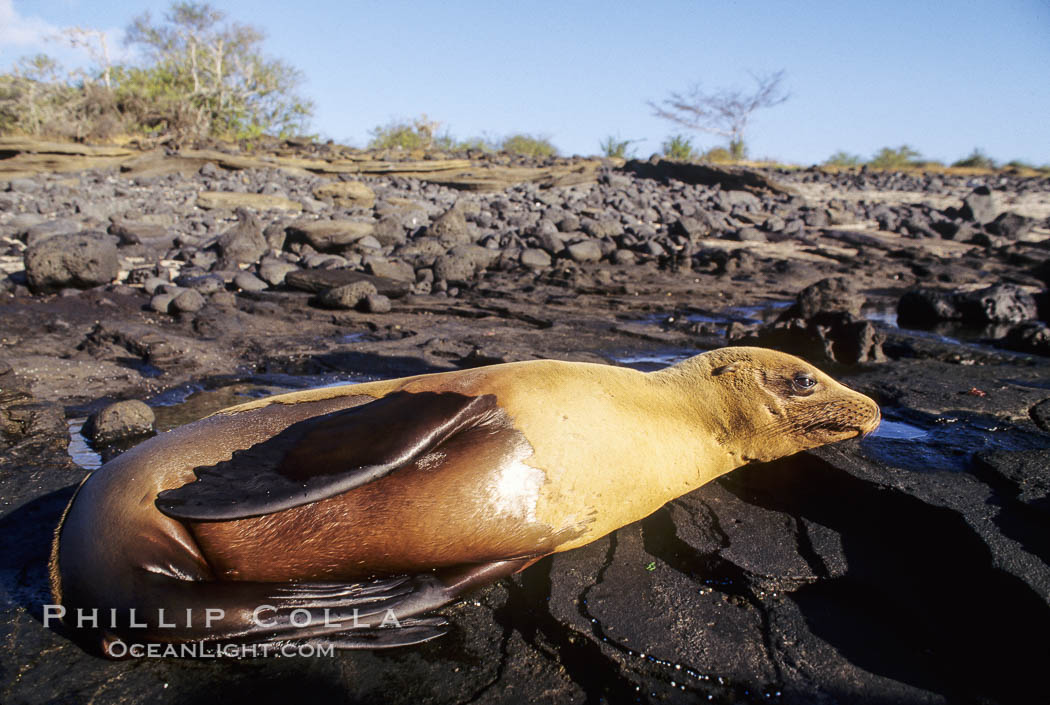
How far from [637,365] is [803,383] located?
225 centimetres

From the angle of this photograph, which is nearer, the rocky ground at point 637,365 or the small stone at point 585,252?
the rocky ground at point 637,365

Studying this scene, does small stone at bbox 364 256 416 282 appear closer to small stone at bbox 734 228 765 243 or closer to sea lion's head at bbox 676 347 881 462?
sea lion's head at bbox 676 347 881 462

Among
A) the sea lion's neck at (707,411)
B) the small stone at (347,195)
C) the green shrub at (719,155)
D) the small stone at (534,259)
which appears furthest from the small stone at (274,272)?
the green shrub at (719,155)

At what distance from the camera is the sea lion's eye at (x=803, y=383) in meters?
3.08

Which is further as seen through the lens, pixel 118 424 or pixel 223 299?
pixel 223 299

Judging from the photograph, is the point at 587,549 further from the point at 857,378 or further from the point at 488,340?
the point at 488,340

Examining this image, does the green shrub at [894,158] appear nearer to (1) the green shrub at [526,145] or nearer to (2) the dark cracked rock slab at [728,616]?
(1) the green shrub at [526,145]

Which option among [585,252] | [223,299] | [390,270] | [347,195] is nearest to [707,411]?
[223,299]

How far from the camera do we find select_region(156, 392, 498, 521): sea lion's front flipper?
82.1 inches

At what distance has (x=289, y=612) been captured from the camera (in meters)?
2.17

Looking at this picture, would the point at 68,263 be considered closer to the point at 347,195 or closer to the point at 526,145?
the point at 347,195

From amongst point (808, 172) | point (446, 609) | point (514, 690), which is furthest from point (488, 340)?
point (808, 172)

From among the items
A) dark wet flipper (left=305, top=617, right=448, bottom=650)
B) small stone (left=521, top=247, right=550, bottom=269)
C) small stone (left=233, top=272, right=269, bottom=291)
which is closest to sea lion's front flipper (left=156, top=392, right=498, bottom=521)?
dark wet flipper (left=305, top=617, right=448, bottom=650)

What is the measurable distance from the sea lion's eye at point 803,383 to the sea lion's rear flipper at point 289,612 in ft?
5.27
